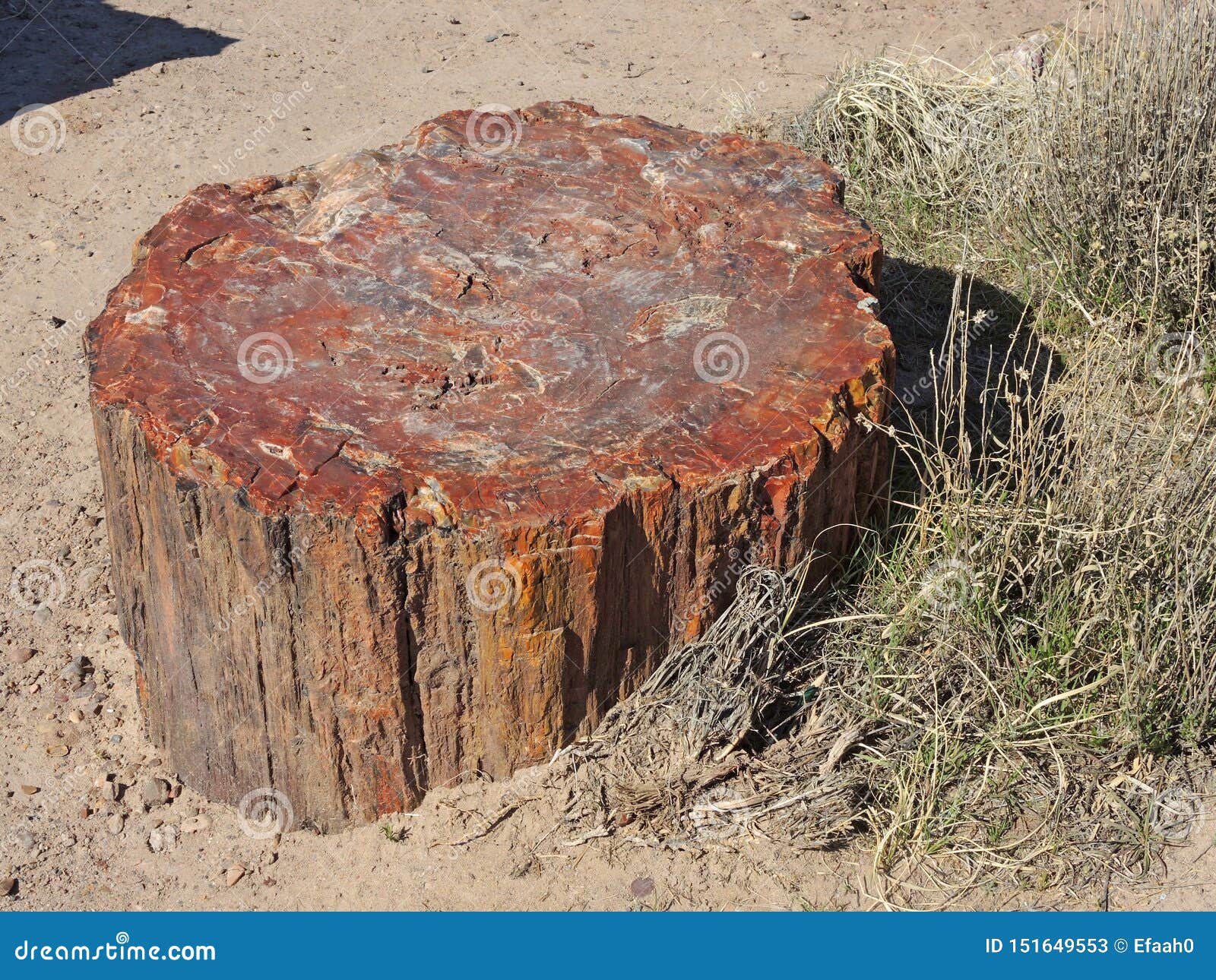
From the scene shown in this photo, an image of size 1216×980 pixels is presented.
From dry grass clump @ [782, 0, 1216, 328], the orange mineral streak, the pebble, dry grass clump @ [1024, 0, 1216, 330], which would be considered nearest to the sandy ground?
the pebble

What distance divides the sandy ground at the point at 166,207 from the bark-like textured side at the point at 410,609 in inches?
6.9

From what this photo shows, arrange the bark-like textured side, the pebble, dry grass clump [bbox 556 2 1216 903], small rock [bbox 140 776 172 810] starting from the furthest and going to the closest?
small rock [bbox 140 776 172 810]
the pebble
dry grass clump [bbox 556 2 1216 903]
the bark-like textured side

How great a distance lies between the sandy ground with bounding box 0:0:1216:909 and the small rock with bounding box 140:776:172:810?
0.05 feet

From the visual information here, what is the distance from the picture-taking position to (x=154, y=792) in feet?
10.6

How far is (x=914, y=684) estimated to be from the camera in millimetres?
3070

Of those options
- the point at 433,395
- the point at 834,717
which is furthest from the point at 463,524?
the point at 834,717

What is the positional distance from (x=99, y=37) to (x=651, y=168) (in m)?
4.89

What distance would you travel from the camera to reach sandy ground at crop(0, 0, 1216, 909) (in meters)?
2.97

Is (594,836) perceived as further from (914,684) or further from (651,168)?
(651,168)

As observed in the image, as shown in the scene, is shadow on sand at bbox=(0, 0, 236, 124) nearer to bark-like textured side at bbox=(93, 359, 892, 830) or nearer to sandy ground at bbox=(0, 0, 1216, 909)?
sandy ground at bbox=(0, 0, 1216, 909)

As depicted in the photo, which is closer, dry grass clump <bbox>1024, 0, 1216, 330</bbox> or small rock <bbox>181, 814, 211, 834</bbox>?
small rock <bbox>181, 814, 211, 834</bbox>

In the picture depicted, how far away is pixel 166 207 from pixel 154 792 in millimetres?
3403

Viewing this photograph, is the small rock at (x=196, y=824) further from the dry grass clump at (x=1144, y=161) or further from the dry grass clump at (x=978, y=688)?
the dry grass clump at (x=1144, y=161)

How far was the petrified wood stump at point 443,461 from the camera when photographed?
2.71 m
